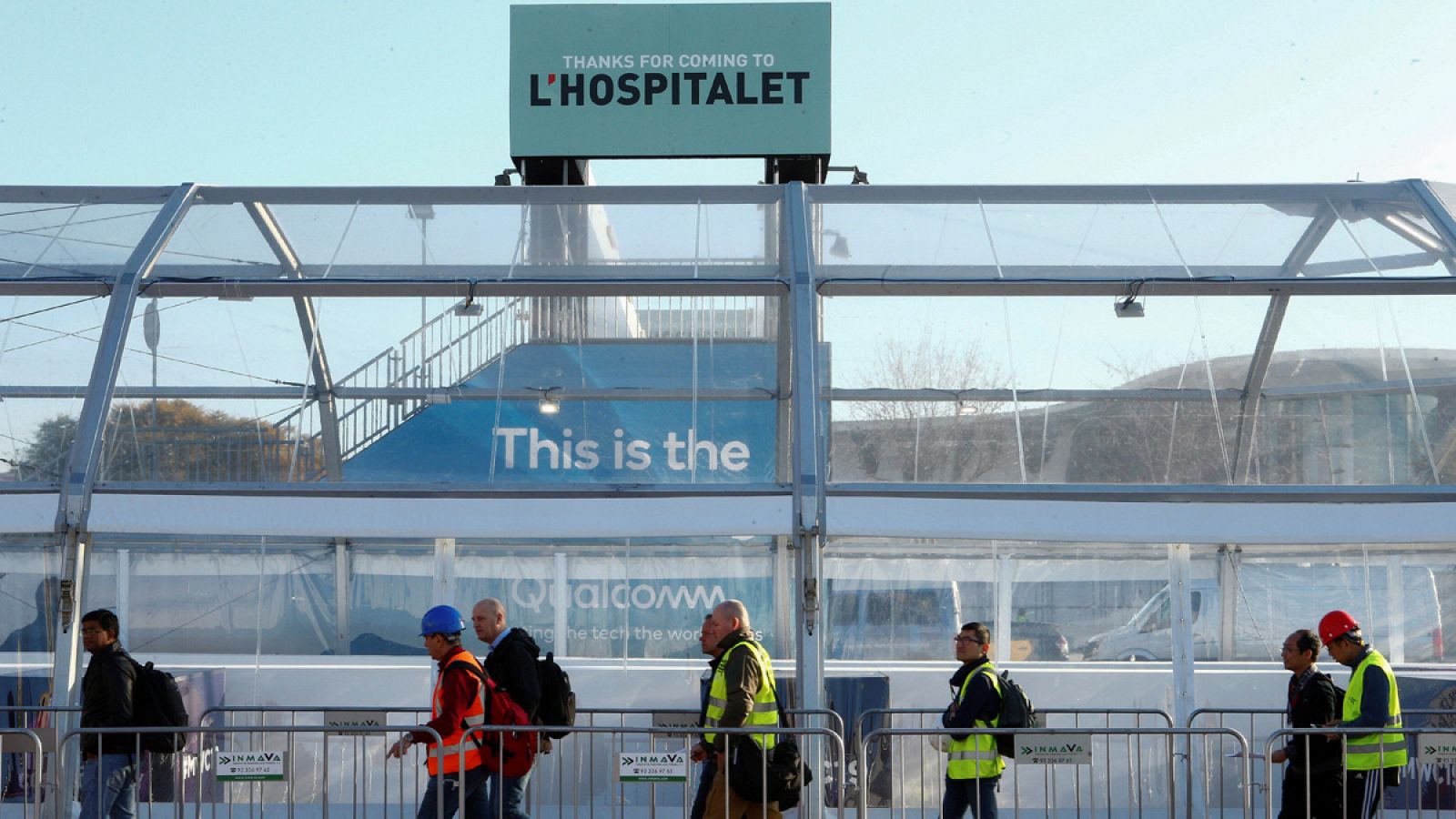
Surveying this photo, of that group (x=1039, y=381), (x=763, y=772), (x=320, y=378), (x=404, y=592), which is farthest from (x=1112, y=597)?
(x=320, y=378)

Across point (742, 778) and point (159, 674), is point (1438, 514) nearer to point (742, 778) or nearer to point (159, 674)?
point (742, 778)

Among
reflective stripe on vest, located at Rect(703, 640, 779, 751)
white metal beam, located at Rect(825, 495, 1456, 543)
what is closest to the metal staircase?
white metal beam, located at Rect(825, 495, 1456, 543)

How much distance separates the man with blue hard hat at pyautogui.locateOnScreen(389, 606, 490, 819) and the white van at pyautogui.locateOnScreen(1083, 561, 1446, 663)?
4916mm

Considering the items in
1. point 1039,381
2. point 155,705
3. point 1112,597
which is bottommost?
point 155,705

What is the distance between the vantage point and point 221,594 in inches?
412

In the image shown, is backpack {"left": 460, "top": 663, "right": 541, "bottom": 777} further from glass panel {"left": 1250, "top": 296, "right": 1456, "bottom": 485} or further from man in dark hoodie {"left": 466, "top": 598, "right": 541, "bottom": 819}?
glass panel {"left": 1250, "top": 296, "right": 1456, "bottom": 485}

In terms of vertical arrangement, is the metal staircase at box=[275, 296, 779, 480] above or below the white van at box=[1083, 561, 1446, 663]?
above

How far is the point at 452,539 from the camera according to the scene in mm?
10320

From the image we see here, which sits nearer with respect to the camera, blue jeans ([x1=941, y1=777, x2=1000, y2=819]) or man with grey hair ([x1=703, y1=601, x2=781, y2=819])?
man with grey hair ([x1=703, y1=601, x2=781, y2=819])

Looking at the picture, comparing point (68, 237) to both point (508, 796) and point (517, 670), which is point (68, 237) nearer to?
point (517, 670)

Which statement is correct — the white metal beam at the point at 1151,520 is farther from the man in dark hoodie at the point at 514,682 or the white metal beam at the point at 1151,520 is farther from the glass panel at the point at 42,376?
the glass panel at the point at 42,376

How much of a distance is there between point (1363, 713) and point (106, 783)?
699 cm

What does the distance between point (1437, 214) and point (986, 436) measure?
13.2 ft

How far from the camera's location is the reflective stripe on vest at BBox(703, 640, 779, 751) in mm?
7598
